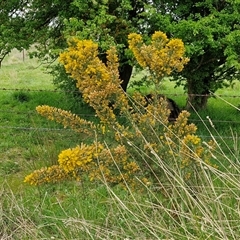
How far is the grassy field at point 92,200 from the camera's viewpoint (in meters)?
2.84

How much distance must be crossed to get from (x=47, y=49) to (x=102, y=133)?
4414 mm

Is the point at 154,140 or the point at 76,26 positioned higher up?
the point at 76,26

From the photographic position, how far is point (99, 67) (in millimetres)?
3562

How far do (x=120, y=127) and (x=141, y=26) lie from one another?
445 centimetres

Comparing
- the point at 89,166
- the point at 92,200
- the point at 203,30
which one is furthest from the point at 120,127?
the point at 203,30

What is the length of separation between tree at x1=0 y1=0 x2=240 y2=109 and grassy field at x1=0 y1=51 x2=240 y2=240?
0.94m

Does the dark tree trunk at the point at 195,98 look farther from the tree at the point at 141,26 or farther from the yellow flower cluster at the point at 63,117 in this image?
the yellow flower cluster at the point at 63,117

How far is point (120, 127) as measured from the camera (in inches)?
145

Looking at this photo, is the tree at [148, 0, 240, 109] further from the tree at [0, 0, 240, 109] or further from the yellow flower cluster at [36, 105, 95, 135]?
the yellow flower cluster at [36, 105, 95, 135]

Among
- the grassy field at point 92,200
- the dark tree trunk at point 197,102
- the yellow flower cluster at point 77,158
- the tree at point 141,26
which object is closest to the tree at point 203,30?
the tree at point 141,26

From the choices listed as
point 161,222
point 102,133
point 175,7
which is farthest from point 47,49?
point 161,222

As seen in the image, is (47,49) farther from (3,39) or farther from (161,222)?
(161,222)

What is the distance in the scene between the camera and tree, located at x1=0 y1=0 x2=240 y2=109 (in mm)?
6816

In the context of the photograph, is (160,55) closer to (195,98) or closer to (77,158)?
(77,158)
